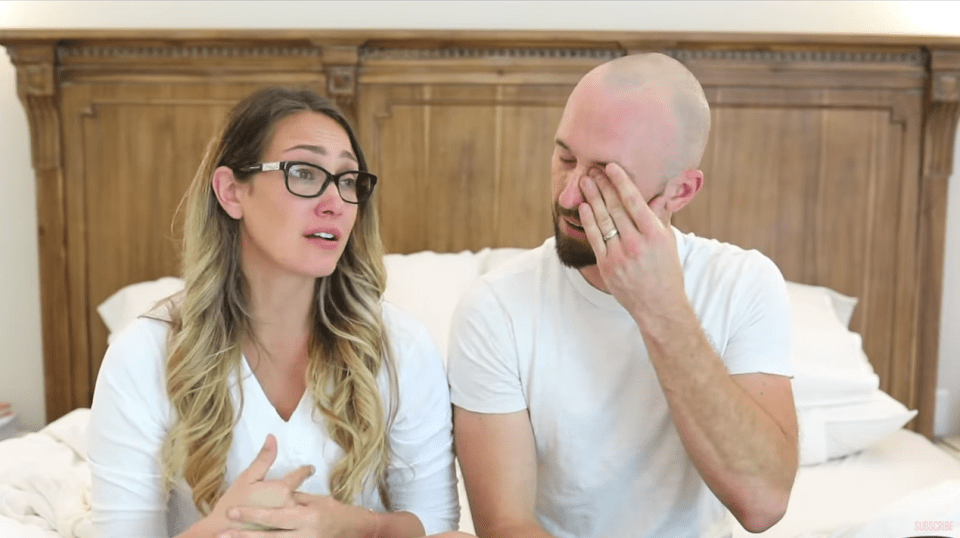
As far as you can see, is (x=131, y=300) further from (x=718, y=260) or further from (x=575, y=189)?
(x=718, y=260)

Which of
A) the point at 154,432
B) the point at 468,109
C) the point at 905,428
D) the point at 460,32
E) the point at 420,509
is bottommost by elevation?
the point at 905,428

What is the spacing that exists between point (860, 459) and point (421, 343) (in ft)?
4.13

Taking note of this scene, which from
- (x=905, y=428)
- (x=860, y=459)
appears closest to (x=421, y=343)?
(x=860, y=459)

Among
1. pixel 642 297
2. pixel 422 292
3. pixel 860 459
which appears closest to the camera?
pixel 642 297

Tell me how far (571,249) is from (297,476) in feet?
1.74

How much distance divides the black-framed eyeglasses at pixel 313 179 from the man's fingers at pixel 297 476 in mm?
401

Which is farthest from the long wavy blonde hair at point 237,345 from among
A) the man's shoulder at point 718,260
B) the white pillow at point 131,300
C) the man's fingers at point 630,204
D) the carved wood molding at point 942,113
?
the carved wood molding at point 942,113

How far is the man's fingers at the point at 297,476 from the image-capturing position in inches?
50.6

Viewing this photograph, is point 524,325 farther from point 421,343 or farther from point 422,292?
point 422,292

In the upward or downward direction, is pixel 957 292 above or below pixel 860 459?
above

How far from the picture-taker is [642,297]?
130cm

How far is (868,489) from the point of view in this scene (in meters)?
1.94

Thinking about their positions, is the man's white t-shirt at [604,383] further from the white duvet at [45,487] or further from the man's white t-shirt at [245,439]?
the white duvet at [45,487]

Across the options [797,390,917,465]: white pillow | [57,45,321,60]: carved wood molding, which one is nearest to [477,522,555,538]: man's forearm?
[797,390,917,465]: white pillow
